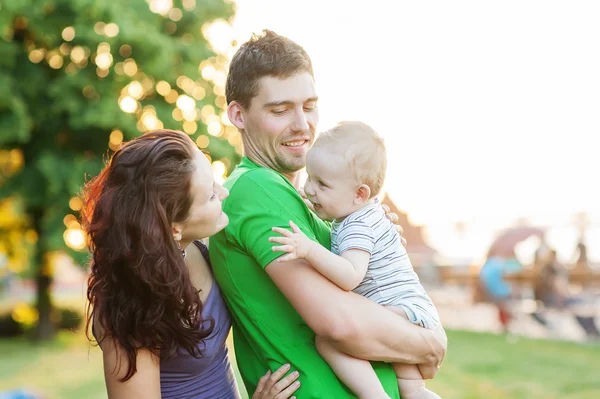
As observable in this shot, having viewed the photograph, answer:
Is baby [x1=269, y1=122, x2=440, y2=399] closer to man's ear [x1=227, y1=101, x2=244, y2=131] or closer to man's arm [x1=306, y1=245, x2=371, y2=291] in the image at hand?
man's arm [x1=306, y1=245, x2=371, y2=291]

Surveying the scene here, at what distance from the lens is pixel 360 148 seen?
9.27 ft

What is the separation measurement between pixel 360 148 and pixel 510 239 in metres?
16.0

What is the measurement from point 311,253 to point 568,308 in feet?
43.9

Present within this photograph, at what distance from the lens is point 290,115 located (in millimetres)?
3080

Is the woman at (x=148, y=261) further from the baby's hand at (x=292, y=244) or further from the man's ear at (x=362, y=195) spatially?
the man's ear at (x=362, y=195)

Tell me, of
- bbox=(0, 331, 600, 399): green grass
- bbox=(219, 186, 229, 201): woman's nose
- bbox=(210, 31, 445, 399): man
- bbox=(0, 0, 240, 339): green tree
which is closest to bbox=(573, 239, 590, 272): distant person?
bbox=(0, 331, 600, 399): green grass

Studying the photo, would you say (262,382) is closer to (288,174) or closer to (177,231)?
(177,231)

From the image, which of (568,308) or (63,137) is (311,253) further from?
(63,137)

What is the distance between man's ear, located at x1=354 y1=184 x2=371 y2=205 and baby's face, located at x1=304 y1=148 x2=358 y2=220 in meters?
0.02

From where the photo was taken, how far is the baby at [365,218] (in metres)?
2.81

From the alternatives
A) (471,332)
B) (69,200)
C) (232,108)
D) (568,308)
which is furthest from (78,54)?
(232,108)

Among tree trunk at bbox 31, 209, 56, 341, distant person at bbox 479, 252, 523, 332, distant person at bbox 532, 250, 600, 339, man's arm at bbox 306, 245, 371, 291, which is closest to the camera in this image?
man's arm at bbox 306, 245, 371, 291

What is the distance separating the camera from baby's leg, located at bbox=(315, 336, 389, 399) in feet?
8.68

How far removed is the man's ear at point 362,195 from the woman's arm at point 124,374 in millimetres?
1033
